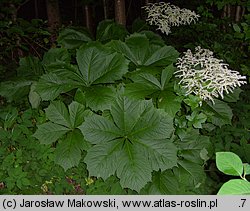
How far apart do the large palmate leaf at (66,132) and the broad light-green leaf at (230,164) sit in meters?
1.18

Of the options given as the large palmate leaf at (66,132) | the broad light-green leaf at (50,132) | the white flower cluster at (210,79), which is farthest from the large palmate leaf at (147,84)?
the broad light-green leaf at (50,132)

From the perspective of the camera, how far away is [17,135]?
2.56 metres

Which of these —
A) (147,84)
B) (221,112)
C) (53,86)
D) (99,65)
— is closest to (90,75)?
(99,65)

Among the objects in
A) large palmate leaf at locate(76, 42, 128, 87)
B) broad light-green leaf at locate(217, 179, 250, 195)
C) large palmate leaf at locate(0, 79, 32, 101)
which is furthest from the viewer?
large palmate leaf at locate(0, 79, 32, 101)

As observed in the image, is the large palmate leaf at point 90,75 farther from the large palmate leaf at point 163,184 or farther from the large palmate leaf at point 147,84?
the large palmate leaf at point 163,184

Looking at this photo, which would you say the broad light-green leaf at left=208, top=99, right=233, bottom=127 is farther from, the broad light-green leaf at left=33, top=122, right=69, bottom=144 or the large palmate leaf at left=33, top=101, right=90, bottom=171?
the broad light-green leaf at left=33, top=122, right=69, bottom=144

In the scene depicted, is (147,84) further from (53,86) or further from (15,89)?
(15,89)

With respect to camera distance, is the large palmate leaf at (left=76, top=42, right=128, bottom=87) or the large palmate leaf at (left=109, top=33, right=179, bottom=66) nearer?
the large palmate leaf at (left=76, top=42, right=128, bottom=87)

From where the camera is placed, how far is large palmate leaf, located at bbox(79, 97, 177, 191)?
1.80m

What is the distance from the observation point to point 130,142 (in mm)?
1828

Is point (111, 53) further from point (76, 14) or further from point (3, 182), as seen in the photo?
point (76, 14)

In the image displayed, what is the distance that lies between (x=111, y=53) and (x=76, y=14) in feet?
18.1

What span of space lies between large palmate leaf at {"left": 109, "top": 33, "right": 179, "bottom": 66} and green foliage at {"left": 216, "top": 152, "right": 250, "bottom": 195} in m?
1.29

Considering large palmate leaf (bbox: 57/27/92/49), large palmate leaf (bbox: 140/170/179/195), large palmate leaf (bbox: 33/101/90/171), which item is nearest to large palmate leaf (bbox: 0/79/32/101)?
large palmate leaf (bbox: 33/101/90/171)
